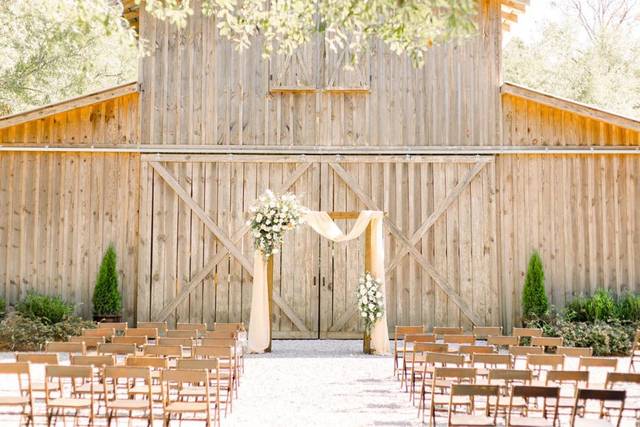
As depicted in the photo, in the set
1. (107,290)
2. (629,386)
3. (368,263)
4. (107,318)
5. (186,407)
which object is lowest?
(629,386)

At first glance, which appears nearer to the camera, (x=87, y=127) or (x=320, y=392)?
(x=320, y=392)

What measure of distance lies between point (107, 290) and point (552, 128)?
9.40 m

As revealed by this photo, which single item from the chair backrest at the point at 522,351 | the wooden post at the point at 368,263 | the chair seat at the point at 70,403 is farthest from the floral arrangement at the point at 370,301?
the chair seat at the point at 70,403

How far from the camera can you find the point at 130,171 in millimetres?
15672

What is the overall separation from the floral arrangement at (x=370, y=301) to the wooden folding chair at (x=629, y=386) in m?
4.13

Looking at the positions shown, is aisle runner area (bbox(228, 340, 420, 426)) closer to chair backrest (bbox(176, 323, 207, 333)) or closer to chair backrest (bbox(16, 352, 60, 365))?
chair backrest (bbox(176, 323, 207, 333))

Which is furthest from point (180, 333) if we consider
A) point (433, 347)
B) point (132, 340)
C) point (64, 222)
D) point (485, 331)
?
point (64, 222)

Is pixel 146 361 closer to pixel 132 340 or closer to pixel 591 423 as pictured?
pixel 132 340

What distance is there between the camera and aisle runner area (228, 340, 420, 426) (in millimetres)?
8072

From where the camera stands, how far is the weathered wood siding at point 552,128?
15586mm

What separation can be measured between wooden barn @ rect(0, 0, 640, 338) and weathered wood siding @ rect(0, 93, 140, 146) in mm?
29

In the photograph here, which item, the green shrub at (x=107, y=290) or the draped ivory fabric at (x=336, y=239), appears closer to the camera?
the draped ivory fabric at (x=336, y=239)

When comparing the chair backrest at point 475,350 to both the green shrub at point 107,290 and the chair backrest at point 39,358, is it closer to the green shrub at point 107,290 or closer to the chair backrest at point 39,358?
the chair backrest at point 39,358

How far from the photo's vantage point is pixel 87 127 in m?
15.6
